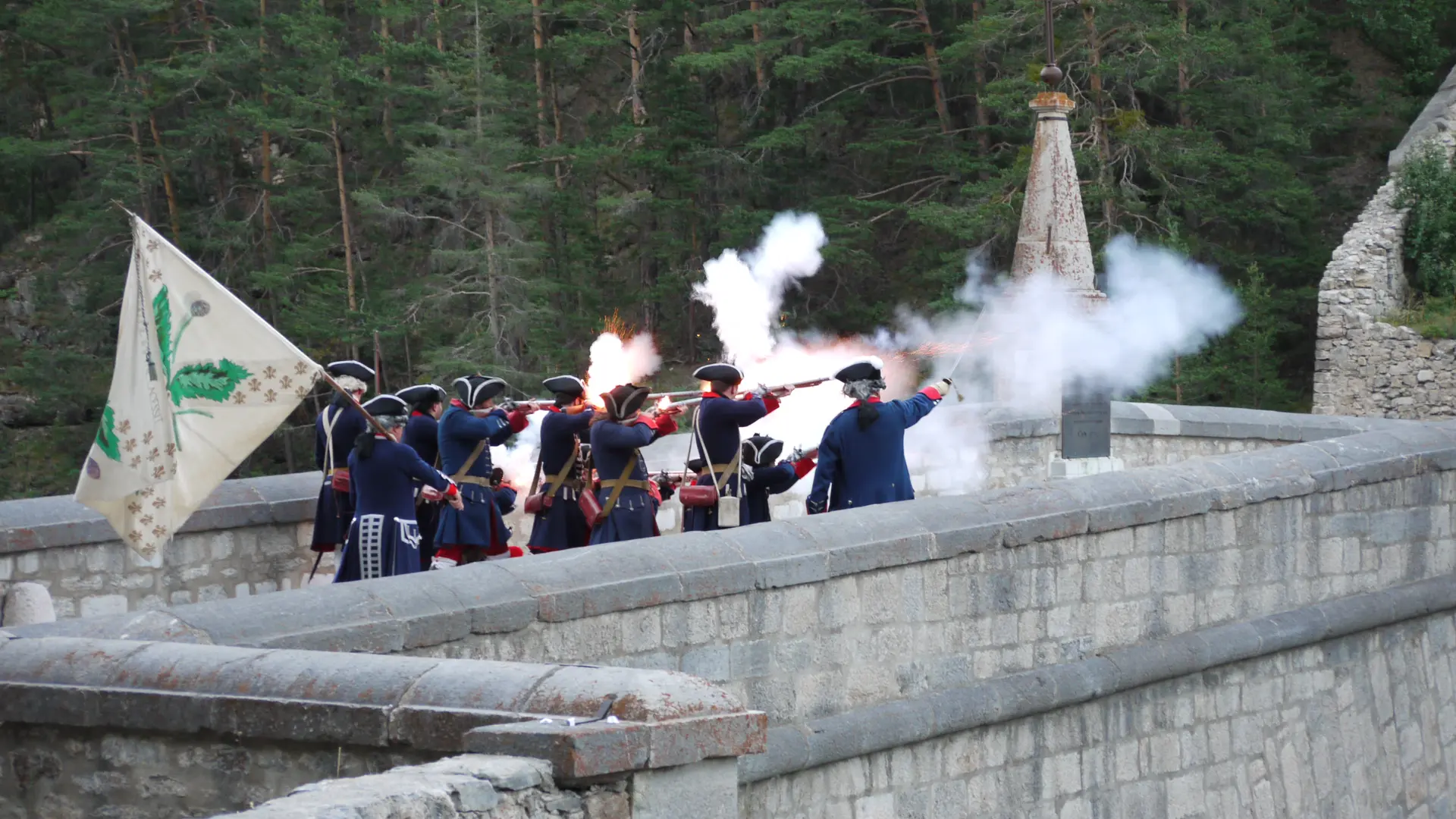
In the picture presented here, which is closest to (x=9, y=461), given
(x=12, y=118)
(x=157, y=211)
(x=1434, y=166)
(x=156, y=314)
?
(x=157, y=211)

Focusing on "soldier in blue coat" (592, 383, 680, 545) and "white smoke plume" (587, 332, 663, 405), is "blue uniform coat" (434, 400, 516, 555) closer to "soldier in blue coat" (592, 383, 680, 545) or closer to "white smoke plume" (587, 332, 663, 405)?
"soldier in blue coat" (592, 383, 680, 545)

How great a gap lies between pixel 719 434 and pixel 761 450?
1.08 feet

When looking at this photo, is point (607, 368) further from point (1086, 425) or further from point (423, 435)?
point (1086, 425)

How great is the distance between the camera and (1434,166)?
23.2 metres

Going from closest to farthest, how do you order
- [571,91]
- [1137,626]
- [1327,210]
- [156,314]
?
[156,314], [1137,626], [1327,210], [571,91]

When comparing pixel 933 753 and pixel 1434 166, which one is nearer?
pixel 933 753

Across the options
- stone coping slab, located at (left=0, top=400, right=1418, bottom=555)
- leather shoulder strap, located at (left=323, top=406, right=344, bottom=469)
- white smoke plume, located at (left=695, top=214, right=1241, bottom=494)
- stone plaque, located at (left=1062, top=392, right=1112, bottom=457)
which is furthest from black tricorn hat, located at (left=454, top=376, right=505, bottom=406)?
stone plaque, located at (left=1062, top=392, right=1112, bottom=457)

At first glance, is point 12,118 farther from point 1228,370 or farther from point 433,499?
point 433,499

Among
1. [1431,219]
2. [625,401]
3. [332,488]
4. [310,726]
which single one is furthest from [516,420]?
[1431,219]

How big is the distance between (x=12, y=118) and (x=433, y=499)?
92.4 feet

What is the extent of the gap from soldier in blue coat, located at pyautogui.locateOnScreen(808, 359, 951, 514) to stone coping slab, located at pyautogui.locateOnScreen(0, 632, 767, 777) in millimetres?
4911

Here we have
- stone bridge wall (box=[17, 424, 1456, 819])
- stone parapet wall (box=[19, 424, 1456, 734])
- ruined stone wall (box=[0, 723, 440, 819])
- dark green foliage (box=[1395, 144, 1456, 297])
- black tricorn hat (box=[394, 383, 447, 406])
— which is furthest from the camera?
dark green foliage (box=[1395, 144, 1456, 297])

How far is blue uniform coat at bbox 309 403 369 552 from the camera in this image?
10.5 metres

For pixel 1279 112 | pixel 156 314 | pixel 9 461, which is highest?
pixel 1279 112
